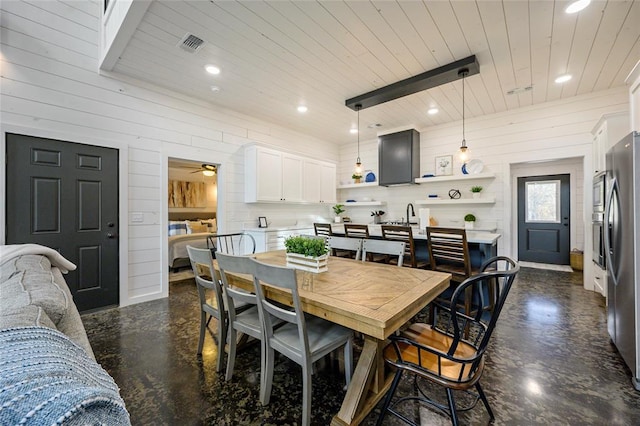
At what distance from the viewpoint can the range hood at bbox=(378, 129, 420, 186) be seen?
5.48 metres

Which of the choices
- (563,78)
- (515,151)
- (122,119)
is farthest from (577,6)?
(122,119)

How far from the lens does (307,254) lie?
206 centimetres

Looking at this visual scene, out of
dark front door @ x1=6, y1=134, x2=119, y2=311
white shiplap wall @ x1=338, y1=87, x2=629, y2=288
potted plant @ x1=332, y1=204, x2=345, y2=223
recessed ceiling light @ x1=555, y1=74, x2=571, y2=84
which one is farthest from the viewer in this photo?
potted plant @ x1=332, y1=204, x2=345, y2=223

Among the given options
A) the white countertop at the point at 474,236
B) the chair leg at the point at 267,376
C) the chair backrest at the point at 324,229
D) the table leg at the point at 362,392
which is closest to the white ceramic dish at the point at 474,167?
the white countertop at the point at 474,236

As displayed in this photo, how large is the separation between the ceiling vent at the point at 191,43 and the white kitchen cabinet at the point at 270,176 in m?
1.92

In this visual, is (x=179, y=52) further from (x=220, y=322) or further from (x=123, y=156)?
(x=220, y=322)

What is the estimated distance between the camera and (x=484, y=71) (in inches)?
134

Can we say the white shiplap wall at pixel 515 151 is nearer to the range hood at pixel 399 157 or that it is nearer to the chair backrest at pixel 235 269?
the range hood at pixel 399 157

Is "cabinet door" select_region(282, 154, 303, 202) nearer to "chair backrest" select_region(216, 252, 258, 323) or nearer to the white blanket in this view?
"chair backrest" select_region(216, 252, 258, 323)

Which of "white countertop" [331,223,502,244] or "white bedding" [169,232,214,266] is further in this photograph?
"white bedding" [169,232,214,266]

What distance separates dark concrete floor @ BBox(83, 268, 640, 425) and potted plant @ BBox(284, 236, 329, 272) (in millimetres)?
809

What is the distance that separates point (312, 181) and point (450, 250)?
12.0ft

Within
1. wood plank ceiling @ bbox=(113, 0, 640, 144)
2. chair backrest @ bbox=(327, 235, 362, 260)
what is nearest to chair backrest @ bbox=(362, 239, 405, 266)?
chair backrest @ bbox=(327, 235, 362, 260)

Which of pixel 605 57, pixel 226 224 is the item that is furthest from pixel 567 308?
pixel 226 224
